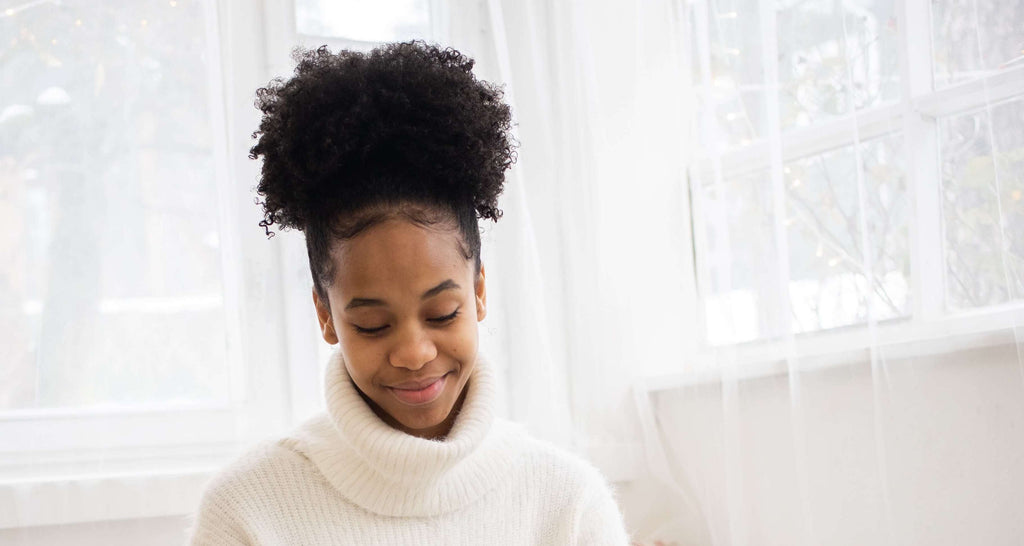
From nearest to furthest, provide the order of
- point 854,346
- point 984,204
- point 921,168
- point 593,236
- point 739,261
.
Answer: point 984,204
point 921,168
point 854,346
point 739,261
point 593,236

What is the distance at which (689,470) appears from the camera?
196 cm

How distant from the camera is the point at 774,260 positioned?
173 centimetres

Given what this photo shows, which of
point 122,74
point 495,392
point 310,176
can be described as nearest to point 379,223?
point 310,176

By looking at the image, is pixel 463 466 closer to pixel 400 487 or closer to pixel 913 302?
pixel 400 487

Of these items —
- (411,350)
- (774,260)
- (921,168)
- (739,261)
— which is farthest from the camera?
(739,261)

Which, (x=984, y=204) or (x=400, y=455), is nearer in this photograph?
(x=400, y=455)

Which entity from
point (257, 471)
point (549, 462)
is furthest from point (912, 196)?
point (257, 471)

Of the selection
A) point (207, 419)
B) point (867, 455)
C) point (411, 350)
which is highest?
point (411, 350)

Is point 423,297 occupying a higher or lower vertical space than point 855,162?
lower

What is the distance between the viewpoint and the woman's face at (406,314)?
101 centimetres

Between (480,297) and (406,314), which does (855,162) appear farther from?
(406,314)

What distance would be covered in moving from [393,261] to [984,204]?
83 centimetres

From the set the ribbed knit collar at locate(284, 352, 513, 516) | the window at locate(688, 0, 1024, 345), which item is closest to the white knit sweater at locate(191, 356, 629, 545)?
the ribbed knit collar at locate(284, 352, 513, 516)

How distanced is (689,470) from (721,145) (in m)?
0.58
